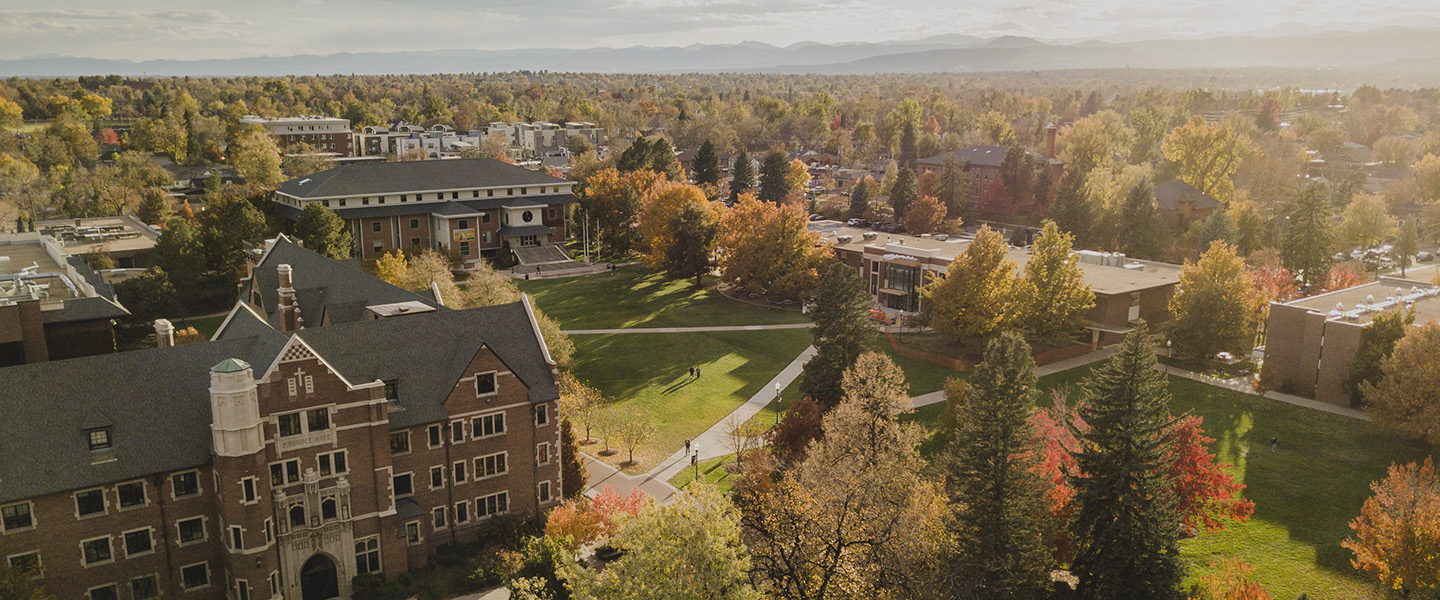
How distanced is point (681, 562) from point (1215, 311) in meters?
55.7

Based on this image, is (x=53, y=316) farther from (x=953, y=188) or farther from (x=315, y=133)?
(x=315, y=133)

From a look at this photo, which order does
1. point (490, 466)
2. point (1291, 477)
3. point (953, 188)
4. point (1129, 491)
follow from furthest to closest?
point (953, 188)
point (1291, 477)
point (490, 466)
point (1129, 491)

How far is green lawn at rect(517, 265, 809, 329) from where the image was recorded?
81.7 meters

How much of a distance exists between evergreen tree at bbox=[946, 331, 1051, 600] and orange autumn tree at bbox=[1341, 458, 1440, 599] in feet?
43.4

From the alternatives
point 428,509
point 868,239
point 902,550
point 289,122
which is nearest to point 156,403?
point 428,509

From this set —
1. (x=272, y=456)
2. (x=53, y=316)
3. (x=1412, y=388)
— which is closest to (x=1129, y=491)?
(x=1412, y=388)

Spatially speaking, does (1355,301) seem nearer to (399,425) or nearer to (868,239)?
(868,239)

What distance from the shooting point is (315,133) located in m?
166

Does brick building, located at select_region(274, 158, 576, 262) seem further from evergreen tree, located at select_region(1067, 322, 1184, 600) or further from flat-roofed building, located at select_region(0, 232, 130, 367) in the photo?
evergreen tree, located at select_region(1067, 322, 1184, 600)

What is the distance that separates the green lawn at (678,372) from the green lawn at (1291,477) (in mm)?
13856

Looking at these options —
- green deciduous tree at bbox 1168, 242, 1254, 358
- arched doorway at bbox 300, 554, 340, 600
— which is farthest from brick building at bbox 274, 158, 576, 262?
green deciduous tree at bbox 1168, 242, 1254, 358

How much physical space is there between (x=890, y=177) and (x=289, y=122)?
10482 cm

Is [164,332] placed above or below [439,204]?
above

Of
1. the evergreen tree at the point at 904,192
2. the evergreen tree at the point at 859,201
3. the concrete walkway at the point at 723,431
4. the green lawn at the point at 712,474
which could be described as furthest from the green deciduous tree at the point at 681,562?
the evergreen tree at the point at 859,201
